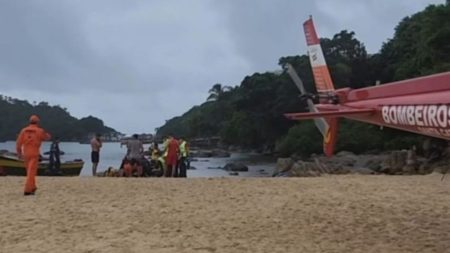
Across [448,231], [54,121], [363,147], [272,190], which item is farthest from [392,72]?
[54,121]

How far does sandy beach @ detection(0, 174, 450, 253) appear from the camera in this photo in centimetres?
869

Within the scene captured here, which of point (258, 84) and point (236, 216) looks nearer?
point (236, 216)

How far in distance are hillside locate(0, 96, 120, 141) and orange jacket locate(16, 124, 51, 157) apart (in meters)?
103

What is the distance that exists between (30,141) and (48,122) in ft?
405

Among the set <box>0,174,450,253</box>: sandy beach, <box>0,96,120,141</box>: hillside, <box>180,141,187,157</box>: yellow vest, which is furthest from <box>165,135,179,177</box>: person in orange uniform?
<box>0,96,120,141</box>: hillside

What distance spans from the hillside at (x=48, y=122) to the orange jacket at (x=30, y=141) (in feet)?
339

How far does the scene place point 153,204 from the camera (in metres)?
12.1

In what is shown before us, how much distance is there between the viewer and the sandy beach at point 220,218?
8.69m

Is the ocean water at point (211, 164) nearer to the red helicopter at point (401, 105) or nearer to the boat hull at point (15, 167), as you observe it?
the boat hull at point (15, 167)

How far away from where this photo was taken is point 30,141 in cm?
1287

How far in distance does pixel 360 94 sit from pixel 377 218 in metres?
2.30

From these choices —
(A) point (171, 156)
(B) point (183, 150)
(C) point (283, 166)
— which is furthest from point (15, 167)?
(C) point (283, 166)

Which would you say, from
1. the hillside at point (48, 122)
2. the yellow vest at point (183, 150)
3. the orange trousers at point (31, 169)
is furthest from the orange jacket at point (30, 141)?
the hillside at point (48, 122)

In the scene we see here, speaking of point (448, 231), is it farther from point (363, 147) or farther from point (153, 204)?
point (363, 147)
